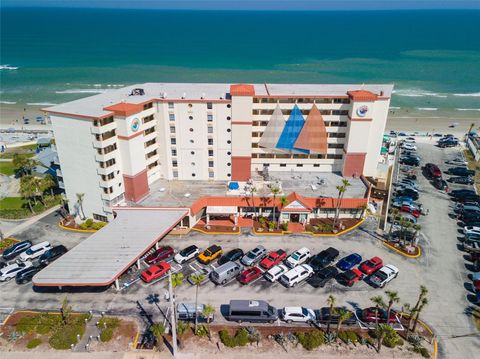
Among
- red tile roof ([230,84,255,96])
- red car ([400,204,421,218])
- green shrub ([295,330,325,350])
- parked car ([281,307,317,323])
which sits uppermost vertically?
red tile roof ([230,84,255,96])

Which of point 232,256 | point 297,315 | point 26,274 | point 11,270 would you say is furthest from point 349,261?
point 11,270

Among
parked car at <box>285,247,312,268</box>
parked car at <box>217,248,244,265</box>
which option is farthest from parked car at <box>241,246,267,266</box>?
parked car at <box>285,247,312,268</box>

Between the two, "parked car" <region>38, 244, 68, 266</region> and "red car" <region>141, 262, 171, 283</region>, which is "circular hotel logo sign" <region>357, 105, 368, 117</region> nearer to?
"red car" <region>141, 262, 171, 283</region>

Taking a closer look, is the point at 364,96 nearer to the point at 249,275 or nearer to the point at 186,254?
the point at 249,275

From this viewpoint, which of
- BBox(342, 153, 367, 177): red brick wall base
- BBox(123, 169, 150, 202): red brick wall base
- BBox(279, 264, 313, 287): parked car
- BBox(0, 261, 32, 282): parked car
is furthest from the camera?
BBox(342, 153, 367, 177): red brick wall base

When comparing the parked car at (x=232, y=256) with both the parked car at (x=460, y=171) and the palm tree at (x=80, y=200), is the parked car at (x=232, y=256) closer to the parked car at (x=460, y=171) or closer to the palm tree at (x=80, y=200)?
the palm tree at (x=80, y=200)

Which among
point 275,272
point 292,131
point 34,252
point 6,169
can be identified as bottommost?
point 275,272
